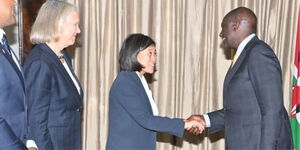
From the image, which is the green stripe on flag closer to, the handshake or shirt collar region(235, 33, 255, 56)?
the handshake

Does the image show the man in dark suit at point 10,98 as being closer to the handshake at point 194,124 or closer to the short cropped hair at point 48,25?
the short cropped hair at point 48,25

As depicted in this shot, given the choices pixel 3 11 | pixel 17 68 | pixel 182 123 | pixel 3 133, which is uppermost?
pixel 3 11

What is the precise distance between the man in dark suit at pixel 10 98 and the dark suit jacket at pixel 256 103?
1336 millimetres

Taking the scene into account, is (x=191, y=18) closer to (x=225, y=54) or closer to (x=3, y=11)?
(x=225, y=54)

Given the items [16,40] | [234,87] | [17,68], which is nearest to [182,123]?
[234,87]

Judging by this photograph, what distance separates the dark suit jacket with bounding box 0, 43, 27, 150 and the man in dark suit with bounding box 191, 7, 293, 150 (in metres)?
1.34

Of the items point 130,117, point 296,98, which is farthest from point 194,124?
point 296,98

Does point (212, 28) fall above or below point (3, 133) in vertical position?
above

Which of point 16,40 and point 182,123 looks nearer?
point 182,123

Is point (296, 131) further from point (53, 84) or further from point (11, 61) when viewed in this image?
point (11, 61)

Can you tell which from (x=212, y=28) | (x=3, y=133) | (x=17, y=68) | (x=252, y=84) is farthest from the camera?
(x=212, y=28)

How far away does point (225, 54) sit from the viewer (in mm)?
4559

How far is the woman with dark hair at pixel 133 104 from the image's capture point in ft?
9.92

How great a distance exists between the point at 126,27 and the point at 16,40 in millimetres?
1016
